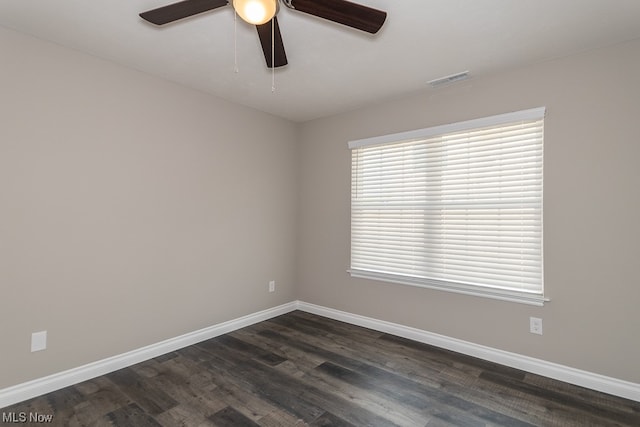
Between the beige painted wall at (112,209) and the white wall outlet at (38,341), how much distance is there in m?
0.03

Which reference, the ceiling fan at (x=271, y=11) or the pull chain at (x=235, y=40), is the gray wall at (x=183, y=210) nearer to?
the pull chain at (x=235, y=40)

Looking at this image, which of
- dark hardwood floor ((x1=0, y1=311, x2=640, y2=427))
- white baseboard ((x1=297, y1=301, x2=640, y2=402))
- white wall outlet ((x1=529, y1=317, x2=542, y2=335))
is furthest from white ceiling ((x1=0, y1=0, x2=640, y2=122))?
dark hardwood floor ((x1=0, y1=311, x2=640, y2=427))

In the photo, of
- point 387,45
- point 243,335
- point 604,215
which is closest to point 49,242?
point 243,335

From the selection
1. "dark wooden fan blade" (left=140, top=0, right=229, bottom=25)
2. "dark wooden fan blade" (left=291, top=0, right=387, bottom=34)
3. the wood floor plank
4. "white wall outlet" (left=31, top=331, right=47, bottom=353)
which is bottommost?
the wood floor plank

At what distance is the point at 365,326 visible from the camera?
359 centimetres

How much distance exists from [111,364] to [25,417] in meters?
0.61

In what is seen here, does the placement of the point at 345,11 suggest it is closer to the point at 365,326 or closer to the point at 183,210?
the point at 183,210

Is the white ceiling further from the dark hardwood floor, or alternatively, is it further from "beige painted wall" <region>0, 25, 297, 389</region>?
the dark hardwood floor

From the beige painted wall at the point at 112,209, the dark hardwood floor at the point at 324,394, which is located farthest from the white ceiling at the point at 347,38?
the dark hardwood floor at the point at 324,394

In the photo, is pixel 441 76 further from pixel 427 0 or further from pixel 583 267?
pixel 583 267

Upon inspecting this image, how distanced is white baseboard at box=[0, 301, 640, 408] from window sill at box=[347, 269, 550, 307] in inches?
18.3

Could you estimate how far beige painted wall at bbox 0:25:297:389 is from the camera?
7.13 feet

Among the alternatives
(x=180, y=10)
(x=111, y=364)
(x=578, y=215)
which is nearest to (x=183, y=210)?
(x=111, y=364)

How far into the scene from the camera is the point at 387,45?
7.66 ft
